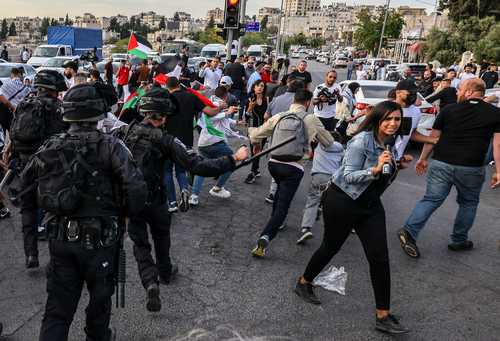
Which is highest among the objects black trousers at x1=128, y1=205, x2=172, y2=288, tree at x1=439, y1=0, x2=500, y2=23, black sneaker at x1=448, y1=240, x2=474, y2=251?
tree at x1=439, y1=0, x2=500, y2=23

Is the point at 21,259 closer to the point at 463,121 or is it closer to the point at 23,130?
the point at 23,130

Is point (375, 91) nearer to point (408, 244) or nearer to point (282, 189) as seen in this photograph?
point (408, 244)

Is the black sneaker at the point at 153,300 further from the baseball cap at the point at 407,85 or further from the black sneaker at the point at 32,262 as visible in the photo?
the baseball cap at the point at 407,85

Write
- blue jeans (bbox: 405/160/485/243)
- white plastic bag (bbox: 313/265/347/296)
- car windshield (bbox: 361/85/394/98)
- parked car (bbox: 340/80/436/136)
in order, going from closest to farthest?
white plastic bag (bbox: 313/265/347/296), blue jeans (bbox: 405/160/485/243), parked car (bbox: 340/80/436/136), car windshield (bbox: 361/85/394/98)

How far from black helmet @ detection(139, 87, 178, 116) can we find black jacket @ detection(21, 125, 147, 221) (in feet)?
2.82

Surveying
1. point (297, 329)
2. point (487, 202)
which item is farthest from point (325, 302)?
point (487, 202)

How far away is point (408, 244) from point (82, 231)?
3.68 m

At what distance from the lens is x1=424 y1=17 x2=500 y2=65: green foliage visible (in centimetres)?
3052

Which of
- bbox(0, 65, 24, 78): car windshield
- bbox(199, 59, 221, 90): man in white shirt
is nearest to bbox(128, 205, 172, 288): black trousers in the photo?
bbox(199, 59, 221, 90): man in white shirt

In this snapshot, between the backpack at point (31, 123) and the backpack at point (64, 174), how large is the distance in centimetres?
170

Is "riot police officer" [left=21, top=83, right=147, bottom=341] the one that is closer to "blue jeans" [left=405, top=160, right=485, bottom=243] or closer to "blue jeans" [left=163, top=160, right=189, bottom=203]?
"blue jeans" [left=163, top=160, right=189, bottom=203]

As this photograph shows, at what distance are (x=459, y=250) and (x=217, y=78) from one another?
1022 cm

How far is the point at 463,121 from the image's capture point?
4.75m

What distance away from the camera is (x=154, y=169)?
11.8 feet
